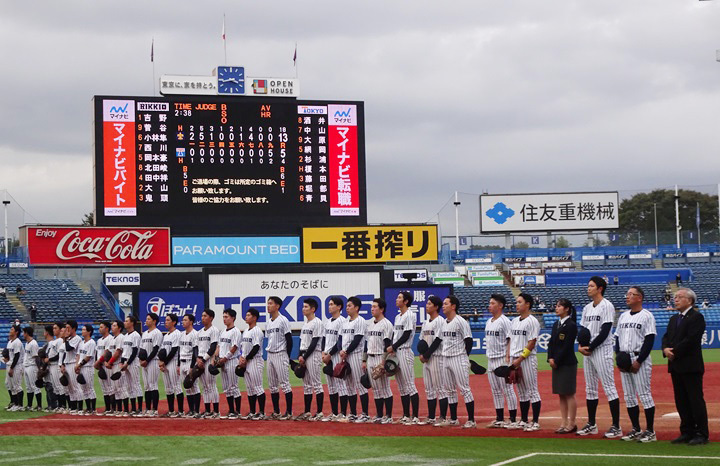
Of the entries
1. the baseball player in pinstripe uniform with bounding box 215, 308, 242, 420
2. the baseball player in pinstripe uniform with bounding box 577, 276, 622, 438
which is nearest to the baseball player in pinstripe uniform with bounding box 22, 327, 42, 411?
the baseball player in pinstripe uniform with bounding box 215, 308, 242, 420

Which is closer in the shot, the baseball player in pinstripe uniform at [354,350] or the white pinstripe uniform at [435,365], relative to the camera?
the white pinstripe uniform at [435,365]

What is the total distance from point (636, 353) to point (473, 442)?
83.2 inches

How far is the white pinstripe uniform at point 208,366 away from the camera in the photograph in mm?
15055

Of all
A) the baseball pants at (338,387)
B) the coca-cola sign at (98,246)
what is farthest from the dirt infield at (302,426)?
the coca-cola sign at (98,246)

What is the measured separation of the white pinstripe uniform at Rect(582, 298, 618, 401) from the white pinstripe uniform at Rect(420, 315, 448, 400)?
2235mm

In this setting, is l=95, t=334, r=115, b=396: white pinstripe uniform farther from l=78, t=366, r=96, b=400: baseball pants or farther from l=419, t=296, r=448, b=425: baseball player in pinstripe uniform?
l=419, t=296, r=448, b=425: baseball player in pinstripe uniform

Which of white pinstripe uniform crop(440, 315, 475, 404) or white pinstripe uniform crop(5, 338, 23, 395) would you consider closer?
white pinstripe uniform crop(440, 315, 475, 404)

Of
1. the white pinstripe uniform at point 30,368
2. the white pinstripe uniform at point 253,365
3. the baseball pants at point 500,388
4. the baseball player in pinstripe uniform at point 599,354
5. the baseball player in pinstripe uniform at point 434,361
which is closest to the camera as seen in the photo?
the baseball player in pinstripe uniform at point 599,354

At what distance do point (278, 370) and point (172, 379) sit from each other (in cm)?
218

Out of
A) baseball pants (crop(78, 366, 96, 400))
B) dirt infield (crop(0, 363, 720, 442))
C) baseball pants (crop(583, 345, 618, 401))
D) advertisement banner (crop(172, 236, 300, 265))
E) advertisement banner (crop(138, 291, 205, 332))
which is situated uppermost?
advertisement banner (crop(172, 236, 300, 265))

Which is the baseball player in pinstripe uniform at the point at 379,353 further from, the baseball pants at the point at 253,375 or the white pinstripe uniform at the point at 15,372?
the white pinstripe uniform at the point at 15,372

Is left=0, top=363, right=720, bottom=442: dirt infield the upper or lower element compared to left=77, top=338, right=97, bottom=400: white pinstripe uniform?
lower

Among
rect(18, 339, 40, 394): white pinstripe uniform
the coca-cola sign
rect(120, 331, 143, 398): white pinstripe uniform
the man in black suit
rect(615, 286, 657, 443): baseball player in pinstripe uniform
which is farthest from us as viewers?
the coca-cola sign

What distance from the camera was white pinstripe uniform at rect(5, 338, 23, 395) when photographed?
59.8 feet
